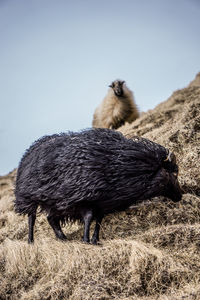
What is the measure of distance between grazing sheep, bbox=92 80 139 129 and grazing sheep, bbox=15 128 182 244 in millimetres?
7144

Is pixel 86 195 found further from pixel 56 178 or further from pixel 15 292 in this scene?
pixel 15 292

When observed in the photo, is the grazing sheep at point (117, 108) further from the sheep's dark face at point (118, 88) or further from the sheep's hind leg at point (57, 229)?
the sheep's hind leg at point (57, 229)

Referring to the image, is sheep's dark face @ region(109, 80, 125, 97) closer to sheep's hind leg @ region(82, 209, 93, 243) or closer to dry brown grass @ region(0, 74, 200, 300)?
dry brown grass @ region(0, 74, 200, 300)

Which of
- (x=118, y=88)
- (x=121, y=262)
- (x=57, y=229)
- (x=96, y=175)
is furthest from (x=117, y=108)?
(x=121, y=262)

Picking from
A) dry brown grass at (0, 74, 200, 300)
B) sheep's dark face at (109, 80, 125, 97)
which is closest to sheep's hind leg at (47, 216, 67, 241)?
dry brown grass at (0, 74, 200, 300)

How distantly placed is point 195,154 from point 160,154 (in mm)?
1807

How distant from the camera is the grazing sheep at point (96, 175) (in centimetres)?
443

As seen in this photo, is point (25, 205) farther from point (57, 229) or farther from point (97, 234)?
point (97, 234)

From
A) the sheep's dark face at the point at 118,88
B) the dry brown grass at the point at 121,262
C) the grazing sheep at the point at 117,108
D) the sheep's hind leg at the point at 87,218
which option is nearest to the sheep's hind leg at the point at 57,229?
the dry brown grass at the point at 121,262

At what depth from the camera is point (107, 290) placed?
11.1 feet

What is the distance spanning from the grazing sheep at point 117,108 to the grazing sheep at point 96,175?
23.4 ft

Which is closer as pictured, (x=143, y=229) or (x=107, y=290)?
(x=107, y=290)

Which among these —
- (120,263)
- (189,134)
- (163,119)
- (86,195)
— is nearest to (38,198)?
(86,195)

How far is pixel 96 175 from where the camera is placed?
4.40m
